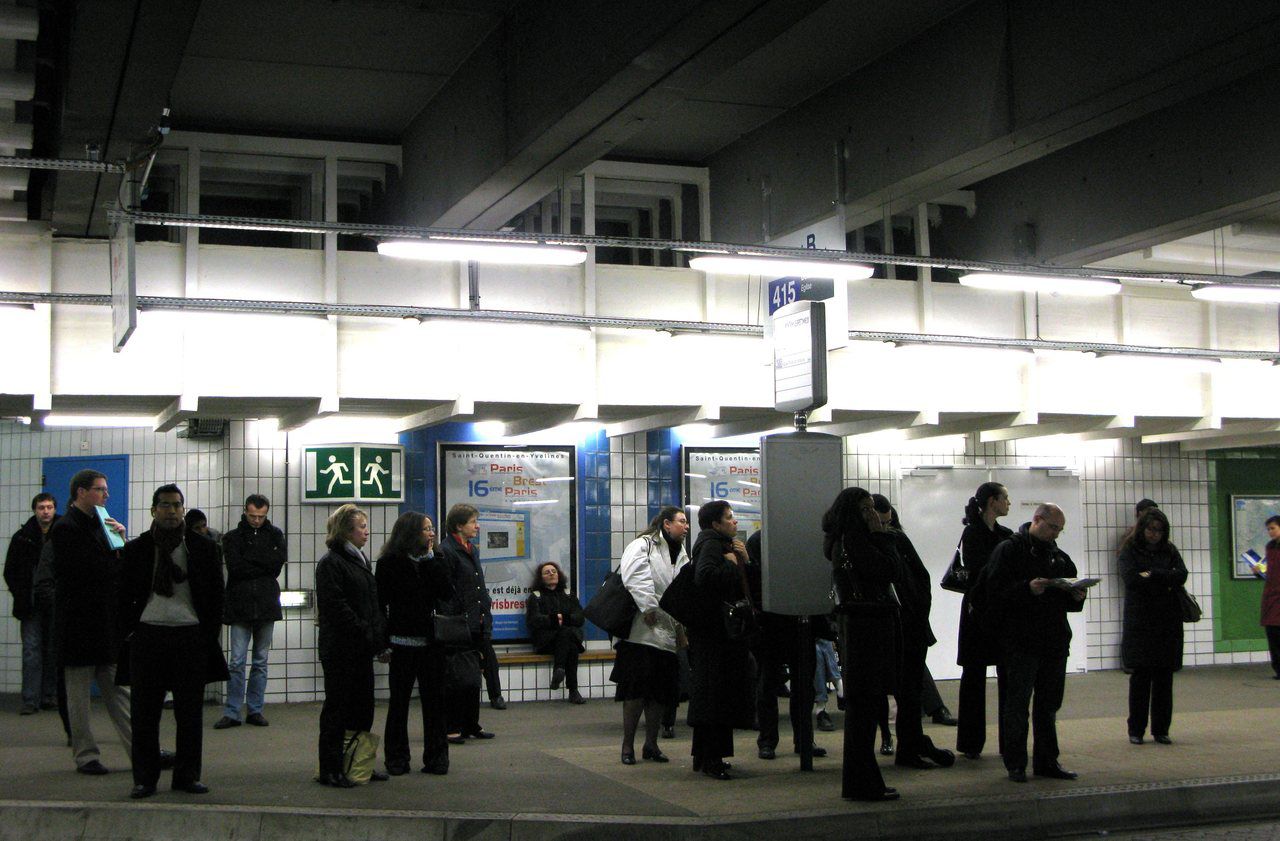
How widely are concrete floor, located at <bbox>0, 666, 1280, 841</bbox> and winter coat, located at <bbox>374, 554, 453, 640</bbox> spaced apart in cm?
96

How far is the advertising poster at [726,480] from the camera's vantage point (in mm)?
14719

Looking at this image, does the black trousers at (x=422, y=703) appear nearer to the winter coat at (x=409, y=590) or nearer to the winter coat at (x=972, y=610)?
the winter coat at (x=409, y=590)

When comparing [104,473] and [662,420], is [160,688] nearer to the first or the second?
[662,420]

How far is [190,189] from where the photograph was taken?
11.7m

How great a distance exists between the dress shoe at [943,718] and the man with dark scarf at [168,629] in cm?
570

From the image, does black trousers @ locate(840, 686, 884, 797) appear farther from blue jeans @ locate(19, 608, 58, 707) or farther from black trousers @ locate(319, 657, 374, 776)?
blue jeans @ locate(19, 608, 58, 707)

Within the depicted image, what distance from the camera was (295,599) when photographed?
43.6 ft

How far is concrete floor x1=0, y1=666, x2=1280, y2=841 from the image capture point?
7590 mm

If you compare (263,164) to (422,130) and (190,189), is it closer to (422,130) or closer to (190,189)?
(190,189)

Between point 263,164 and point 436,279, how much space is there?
1.89 metres

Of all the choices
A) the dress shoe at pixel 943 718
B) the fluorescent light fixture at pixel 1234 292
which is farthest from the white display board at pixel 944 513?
the fluorescent light fixture at pixel 1234 292

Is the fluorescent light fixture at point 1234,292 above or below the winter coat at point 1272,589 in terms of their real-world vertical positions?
above

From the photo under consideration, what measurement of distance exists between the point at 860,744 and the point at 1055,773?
163 cm

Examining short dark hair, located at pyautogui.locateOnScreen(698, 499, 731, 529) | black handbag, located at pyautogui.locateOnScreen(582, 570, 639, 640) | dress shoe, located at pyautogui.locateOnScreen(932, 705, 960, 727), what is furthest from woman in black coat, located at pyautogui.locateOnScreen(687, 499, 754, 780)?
dress shoe, located at pyautogui.locateOnScreen(932, 705, 960, 727)
